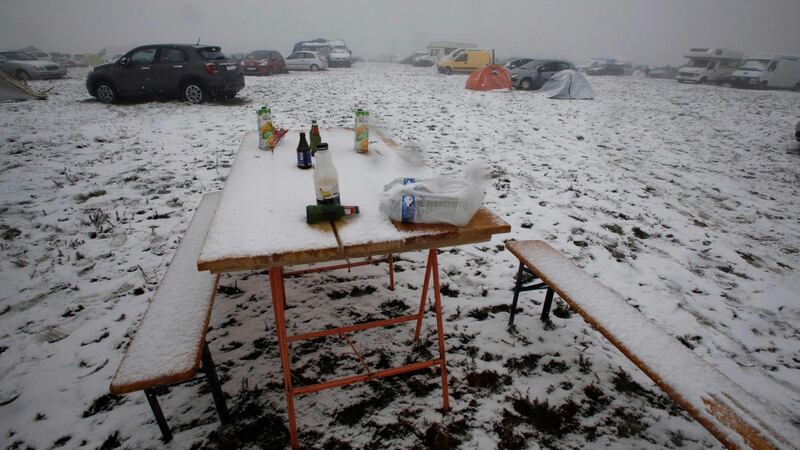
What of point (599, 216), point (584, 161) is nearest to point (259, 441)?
point (599, 216)

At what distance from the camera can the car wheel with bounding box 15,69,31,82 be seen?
14.2 m

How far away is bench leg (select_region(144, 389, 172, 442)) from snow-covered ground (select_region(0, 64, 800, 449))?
5cm

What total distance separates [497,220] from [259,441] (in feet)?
5.47

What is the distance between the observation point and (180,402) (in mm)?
2061

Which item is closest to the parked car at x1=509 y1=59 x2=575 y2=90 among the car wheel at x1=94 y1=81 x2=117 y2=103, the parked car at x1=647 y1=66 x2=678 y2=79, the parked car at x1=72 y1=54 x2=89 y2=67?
the car wheel at x1=94 y1=81 x2=117 y2=103

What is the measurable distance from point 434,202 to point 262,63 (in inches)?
707

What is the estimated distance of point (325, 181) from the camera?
5.66ft

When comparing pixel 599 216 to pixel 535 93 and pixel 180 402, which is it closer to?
pixel 180 402

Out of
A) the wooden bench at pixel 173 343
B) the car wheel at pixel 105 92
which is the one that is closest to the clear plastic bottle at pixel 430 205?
the wooden bench at pixel 173 343

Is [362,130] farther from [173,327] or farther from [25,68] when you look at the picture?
[25,68]

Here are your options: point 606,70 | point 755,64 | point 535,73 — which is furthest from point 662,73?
point 535,73

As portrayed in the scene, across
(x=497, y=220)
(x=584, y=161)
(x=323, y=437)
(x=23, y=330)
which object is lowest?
(x=323, y=437)

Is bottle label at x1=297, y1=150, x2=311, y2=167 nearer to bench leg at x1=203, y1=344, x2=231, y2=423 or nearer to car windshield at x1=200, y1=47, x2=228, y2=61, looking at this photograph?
bench leg at x1=203, y1=344, x2=231, y2=423

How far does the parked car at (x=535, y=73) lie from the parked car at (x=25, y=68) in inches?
744
